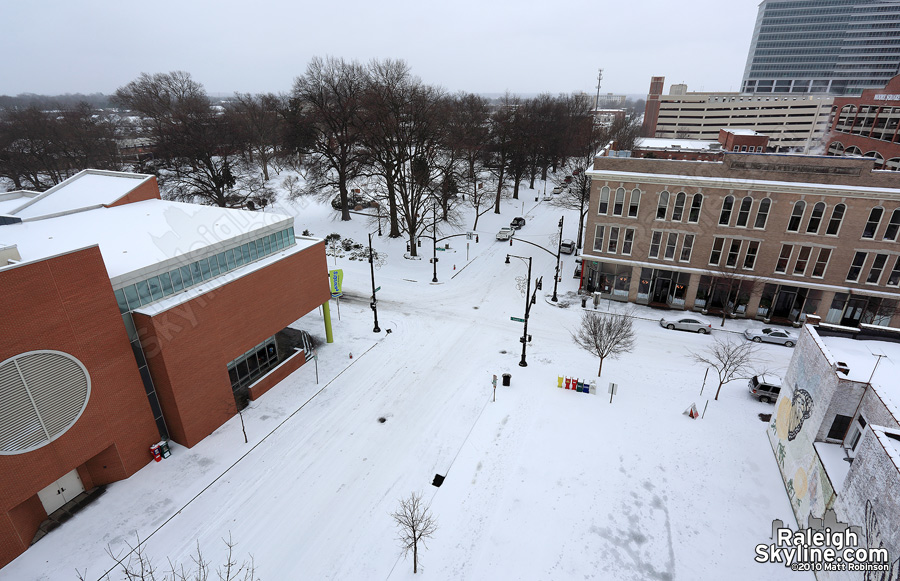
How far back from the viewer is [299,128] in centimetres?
4662

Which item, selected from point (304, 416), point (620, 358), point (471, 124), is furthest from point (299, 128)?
point (620, 358)

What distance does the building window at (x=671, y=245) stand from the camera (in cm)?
3188

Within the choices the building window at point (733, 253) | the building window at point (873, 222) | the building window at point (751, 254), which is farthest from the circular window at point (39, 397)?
the building window at point (873, 222)

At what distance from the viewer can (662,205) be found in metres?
31.5

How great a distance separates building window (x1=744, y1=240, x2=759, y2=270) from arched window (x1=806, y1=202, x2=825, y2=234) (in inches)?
120

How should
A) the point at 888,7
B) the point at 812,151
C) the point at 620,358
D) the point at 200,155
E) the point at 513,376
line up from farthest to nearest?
the point at 888,7 < the point at 812,151 < the point at 200,155 < the point at 620,358 < the point at 513,376

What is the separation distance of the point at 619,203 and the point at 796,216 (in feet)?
37.2

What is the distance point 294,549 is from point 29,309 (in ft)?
40.2

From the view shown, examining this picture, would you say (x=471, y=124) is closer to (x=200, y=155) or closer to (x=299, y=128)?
(x=299, y=128)

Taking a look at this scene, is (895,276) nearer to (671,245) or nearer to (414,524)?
(671,245)

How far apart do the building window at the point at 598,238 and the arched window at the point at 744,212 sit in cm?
917

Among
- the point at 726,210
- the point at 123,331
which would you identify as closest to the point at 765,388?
the point at 726,210

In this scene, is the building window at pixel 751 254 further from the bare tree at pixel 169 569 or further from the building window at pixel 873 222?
the bare tree at pixel 169 569

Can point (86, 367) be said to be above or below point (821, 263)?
above
